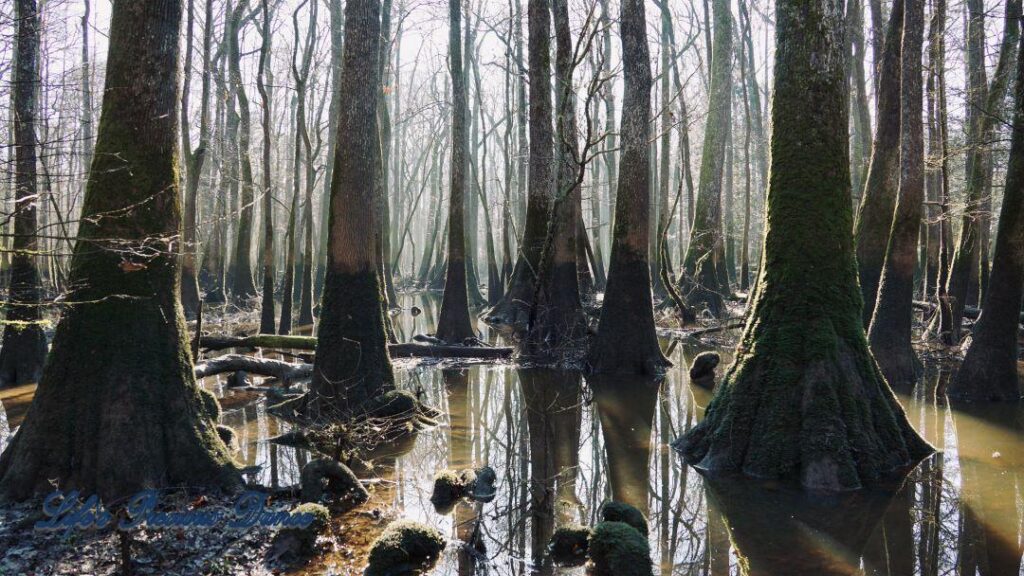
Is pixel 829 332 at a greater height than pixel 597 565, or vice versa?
pixel 829 332

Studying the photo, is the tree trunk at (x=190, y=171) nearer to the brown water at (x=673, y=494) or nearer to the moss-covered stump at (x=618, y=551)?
the brown water at (x=673, y=494)

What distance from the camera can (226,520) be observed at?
5629 millimetres

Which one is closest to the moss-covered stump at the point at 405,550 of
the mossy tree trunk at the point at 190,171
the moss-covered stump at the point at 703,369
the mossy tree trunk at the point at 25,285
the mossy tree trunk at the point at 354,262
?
the mossy tree trunk at the point at 354,262

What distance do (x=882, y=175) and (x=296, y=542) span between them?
1099cm

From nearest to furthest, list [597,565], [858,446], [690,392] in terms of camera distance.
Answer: [597,565]
[858,446]
[690,392]

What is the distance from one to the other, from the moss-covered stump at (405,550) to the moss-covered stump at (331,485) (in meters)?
1.30

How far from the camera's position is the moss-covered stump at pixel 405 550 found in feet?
16.5

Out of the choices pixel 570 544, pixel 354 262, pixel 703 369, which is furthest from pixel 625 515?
pixel 703 369

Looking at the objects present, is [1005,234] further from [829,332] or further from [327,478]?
[327,478]

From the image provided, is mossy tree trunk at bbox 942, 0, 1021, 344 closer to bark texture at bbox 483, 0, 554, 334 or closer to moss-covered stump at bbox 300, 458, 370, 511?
bark texture at bbox 483, 0, 554, 334

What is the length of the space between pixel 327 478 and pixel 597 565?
8.73 ft

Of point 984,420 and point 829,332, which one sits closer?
point 829,332

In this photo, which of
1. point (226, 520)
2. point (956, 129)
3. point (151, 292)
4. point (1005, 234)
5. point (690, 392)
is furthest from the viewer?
point (956, 129)

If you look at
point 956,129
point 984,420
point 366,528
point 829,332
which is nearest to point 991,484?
point 829,332
